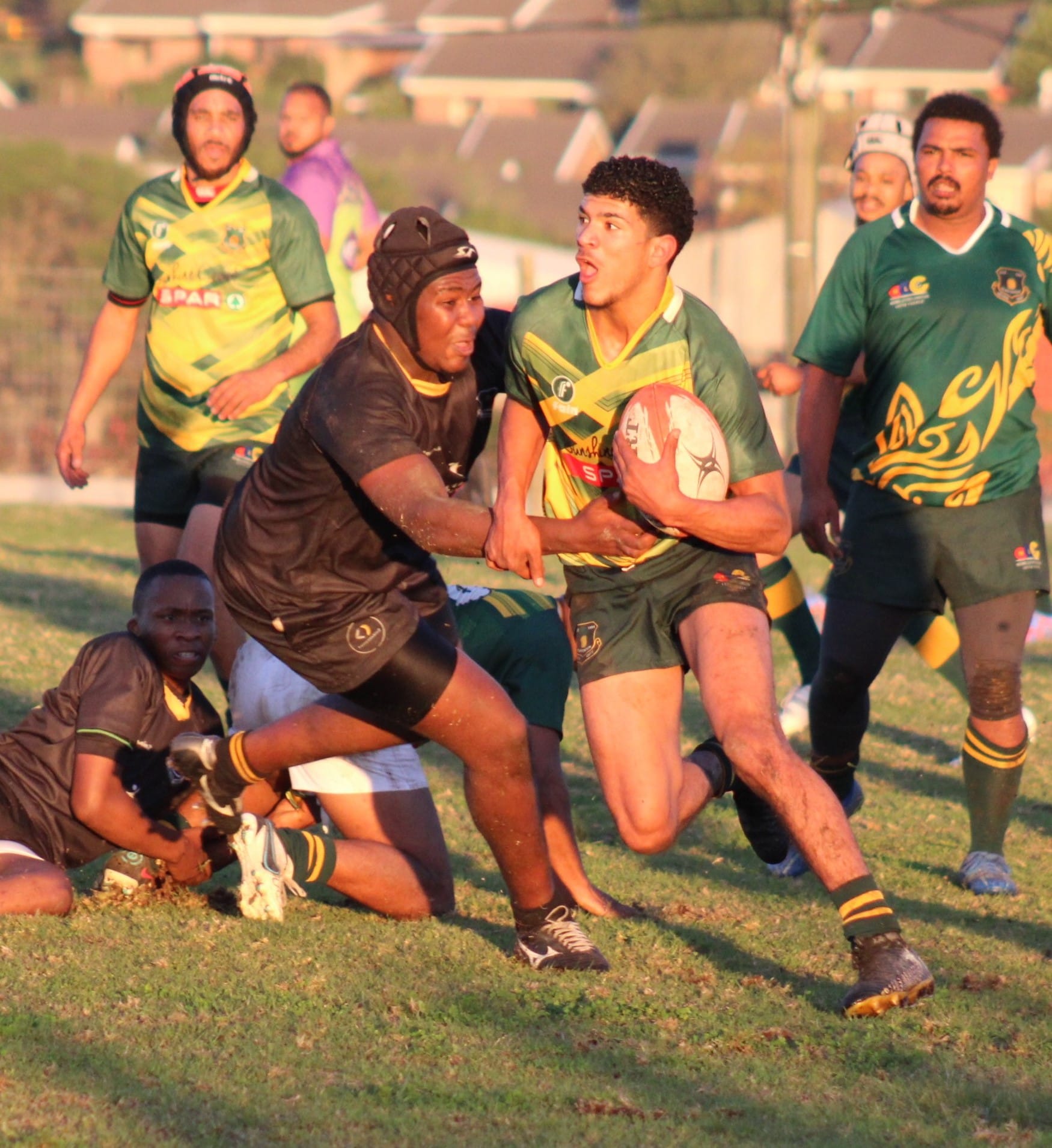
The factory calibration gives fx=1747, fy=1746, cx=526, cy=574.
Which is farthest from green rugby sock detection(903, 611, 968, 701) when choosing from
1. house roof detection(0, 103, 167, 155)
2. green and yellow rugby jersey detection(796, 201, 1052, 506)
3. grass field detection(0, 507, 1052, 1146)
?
house roof detection(0, 103, 167, 155)

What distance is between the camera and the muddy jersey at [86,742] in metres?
5.28

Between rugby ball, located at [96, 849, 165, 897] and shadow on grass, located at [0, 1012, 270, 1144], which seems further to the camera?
rugby ball, located at [96, 849, 165, 897]

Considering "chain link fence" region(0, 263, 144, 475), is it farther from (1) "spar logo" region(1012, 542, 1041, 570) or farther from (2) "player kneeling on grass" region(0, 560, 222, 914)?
(1) "spar logo" region(1012, 542, 1041, 570)

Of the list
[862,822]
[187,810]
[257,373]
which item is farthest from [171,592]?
[862,822]

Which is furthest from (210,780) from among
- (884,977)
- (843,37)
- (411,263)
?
(843,37)

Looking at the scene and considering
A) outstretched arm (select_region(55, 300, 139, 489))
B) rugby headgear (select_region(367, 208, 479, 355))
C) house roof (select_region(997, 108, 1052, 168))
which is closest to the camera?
rugby headgear (select_region(367, 208, 479, 355))

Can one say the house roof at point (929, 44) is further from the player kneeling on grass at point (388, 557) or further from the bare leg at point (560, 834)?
the player kneeling on grass at point (388, 557)

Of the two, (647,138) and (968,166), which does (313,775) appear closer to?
(968,166)

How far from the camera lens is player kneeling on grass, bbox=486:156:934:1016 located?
464cm

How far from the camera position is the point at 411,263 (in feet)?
15.5

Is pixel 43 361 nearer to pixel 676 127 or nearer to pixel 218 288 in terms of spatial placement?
pixel 218 288

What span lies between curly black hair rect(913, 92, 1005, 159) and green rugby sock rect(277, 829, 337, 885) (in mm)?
3129

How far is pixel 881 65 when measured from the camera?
70062 millimetres

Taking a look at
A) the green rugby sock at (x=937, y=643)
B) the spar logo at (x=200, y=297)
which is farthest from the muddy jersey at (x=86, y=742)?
the green rugby sock at (x=937, y=643)
